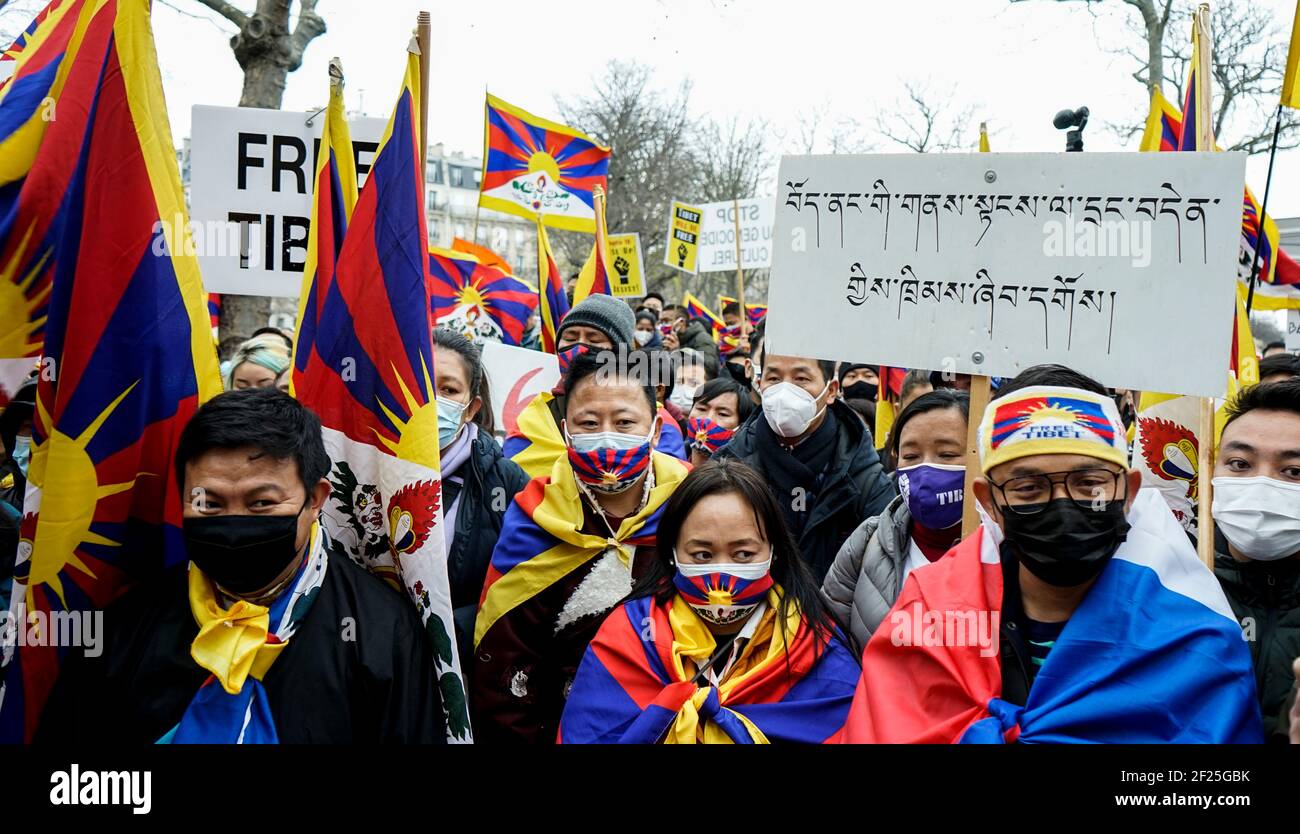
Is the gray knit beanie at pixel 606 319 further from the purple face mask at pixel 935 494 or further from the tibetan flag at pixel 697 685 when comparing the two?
the tibetan flag at pixel 697 685

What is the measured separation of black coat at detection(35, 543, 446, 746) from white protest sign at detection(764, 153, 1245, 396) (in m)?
1.60

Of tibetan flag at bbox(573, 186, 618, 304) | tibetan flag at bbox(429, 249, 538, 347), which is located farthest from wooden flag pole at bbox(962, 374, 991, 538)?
tibetan flag at bbox(429, 249, 538, 347)

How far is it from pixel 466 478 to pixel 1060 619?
85.1 inches

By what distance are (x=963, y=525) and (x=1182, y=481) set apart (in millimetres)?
1773

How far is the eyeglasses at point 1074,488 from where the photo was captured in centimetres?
236

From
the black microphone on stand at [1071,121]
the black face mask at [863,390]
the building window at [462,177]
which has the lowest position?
the black face mask at [863,390]

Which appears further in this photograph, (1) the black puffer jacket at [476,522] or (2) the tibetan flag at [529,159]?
(2) the tibetan flag at [529,159]

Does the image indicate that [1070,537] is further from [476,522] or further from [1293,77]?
[1293,77]

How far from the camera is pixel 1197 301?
9.50 ft

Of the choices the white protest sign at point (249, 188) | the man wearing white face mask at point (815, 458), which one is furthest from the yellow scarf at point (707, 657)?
the white protest sign at point (249, 188)

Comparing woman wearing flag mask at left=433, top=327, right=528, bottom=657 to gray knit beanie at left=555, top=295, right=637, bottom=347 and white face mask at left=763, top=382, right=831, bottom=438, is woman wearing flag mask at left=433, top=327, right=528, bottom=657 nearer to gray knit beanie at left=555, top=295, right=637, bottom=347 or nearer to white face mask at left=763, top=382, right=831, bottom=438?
white face mask at left=763, top=382, right=831, bottom=438

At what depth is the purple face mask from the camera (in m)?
3.22

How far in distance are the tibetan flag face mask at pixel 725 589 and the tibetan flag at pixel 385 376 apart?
0.65m
